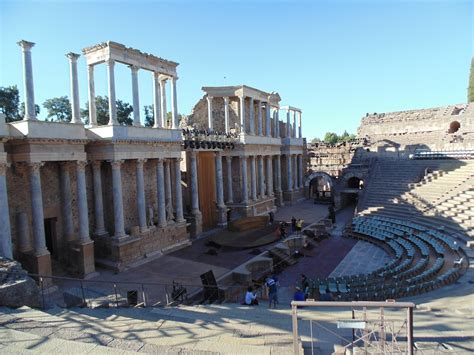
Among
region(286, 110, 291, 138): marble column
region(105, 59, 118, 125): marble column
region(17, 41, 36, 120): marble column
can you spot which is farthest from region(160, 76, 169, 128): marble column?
region(286, 110, 291, 138): marble column

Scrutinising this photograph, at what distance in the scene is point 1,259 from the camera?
1078 cm

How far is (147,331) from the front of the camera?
23.9 feet

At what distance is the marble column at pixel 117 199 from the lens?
16.8m

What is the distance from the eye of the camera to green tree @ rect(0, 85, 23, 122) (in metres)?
30.0

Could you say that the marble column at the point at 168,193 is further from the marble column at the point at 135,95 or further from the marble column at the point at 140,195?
the marble column at the point at 135,95

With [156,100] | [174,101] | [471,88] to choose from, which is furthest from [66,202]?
[471,88]

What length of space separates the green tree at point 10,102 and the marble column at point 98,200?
59.6 ft

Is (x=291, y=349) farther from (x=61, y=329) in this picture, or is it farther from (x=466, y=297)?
(x=466, y=297)

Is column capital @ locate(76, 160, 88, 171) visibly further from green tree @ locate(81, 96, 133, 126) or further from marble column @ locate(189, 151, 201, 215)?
green tree @ locate(81, 96, 133, 126)

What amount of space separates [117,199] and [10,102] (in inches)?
846

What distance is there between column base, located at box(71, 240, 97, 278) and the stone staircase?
21.5ft

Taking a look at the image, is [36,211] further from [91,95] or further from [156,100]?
[156,100]

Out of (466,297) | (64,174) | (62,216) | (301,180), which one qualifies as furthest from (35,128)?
(301,180)

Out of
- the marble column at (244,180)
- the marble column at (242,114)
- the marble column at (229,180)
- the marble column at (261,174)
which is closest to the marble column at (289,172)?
the marble column at (261,174)
